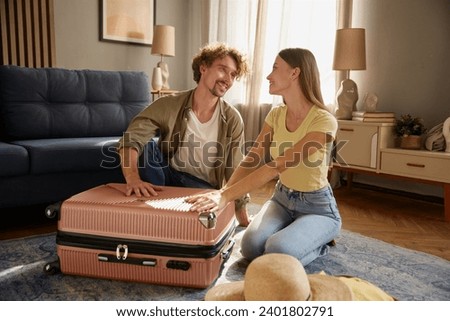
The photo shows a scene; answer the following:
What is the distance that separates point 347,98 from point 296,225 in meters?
1.87

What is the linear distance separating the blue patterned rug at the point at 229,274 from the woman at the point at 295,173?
0.14 meters

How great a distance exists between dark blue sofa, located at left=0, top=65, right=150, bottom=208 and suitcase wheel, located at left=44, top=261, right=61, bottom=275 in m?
0.81

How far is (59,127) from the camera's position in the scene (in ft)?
9.86

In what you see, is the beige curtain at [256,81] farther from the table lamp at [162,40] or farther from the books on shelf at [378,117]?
the books on shelf at [378,117]

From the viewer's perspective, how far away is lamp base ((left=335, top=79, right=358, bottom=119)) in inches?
134

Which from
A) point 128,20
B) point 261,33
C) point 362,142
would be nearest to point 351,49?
point 362,142

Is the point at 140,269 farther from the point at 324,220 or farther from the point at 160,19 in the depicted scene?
the point at 160,19

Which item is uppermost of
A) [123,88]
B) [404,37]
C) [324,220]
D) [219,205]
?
[404,37]

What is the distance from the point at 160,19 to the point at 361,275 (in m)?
4.17

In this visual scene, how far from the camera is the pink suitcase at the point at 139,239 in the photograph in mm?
1525

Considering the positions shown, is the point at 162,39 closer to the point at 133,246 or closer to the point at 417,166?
the point at 417,166

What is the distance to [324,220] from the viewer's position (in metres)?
1.87
